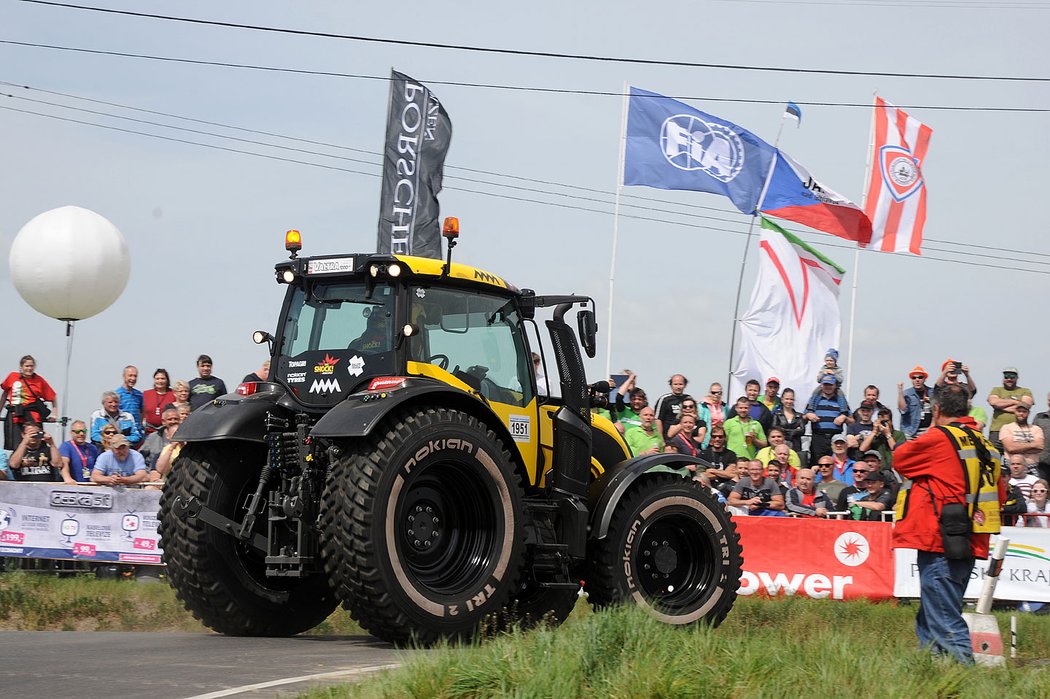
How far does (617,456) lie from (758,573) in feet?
16.9

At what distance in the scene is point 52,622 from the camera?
13.5m

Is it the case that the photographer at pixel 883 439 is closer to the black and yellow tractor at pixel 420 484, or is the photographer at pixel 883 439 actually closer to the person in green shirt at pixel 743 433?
the person in green shirt at pixel 743 433

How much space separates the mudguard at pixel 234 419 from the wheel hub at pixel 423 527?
119cm

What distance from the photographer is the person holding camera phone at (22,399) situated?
16703 mm

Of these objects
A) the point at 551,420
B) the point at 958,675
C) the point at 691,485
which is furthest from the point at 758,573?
the point at 958,675

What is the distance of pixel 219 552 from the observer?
997cm

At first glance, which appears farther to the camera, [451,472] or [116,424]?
[116,424]

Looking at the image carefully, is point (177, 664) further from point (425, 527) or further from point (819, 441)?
point (819, 441)

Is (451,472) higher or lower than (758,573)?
higher

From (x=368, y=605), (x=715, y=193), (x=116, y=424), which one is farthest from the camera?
(x=715, y=193)

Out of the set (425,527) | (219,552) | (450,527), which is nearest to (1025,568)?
(450,527)

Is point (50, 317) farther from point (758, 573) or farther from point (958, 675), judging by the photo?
point (958, 675)

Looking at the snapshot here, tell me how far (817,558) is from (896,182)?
1092cm

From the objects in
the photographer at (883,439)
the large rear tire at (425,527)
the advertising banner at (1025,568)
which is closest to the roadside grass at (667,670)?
the large rear tire at (425,527)
